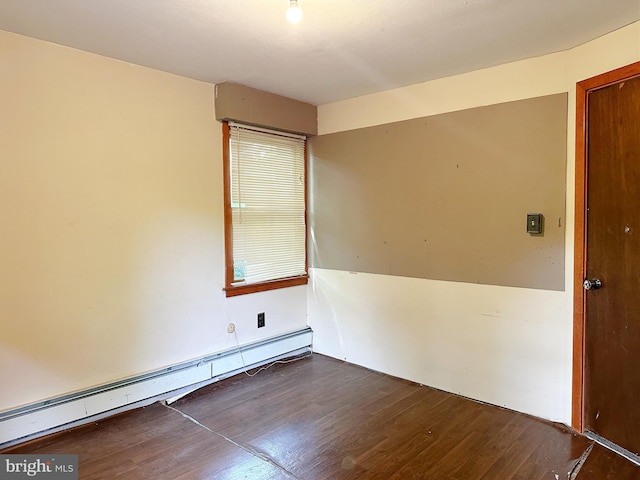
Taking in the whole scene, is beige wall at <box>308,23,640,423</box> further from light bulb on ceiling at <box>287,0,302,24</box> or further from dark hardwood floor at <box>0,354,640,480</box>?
light bulb on ceiling at <box>287,0,302,24</box>

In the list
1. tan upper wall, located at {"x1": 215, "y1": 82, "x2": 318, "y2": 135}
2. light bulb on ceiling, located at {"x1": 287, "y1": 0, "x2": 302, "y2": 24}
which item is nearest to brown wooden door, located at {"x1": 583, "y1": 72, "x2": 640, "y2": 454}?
light bulb on ceiling, located at {"x1": 287, "y1": 0, "x2": 302, "y2": 24}

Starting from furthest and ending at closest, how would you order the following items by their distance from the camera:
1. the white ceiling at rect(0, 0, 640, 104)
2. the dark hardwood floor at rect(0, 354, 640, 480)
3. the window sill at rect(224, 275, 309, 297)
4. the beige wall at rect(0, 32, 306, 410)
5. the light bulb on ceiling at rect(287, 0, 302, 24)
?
the window sill at rect(224, 275, 309, 297), the beige wall at rect(0, 32, 306, 410), the dark hardwood floor at rect(0, 354, 640, 480), the white ceiling at rect(0, 0, 640, 104), the light bulb on ceiling at rect(287, 0, 302, 24)

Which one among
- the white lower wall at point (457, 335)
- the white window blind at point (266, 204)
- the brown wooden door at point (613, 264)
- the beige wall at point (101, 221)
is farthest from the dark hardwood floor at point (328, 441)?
the white window blind at point (266, 204)

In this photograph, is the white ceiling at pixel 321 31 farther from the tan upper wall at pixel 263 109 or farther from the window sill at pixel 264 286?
the window sill at pixel 264 286

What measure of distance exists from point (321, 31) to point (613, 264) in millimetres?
2055

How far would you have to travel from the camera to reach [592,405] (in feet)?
7.88

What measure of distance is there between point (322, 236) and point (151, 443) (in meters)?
2.15

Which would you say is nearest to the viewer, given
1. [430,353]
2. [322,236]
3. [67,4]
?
[67,4]

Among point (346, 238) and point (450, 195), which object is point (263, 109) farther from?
point (450, 195)

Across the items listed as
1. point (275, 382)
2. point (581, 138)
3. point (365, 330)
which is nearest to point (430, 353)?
point (365, 330)

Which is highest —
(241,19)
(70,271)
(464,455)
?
(241,19)

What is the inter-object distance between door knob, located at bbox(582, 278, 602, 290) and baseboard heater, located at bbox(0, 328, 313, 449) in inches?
93.1

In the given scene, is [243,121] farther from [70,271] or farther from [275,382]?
[275,382]

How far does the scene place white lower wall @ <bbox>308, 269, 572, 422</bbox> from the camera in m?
2.59
